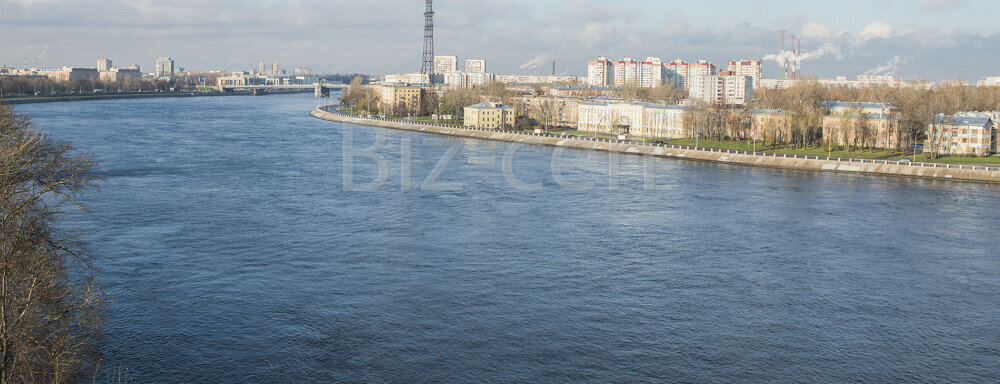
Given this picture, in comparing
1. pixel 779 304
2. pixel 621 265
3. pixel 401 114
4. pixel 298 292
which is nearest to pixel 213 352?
pixel 298 292

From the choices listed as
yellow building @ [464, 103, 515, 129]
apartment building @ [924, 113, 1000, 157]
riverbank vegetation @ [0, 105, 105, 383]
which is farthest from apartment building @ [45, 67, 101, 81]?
riverbank vegetation @ [0, 105, 105, 383]

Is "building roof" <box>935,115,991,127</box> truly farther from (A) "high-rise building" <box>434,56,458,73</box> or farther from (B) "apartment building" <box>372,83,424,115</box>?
(A) "high-rise building" <box>434,56,458,73</box>

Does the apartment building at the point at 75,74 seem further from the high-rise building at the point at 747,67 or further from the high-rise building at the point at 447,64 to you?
the high-rise building at the point at 747,67

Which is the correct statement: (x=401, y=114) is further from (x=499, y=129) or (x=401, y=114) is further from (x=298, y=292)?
(x=298, y=292)

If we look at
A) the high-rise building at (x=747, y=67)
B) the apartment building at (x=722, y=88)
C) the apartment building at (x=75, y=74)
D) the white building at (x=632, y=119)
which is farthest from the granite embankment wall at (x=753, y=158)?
the apartment building at (x=75, y=74)

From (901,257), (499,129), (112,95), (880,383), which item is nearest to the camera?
(880,383)

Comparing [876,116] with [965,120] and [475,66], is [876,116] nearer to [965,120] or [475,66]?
[965,120]

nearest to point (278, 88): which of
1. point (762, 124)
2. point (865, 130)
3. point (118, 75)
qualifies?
point (118, 75)
